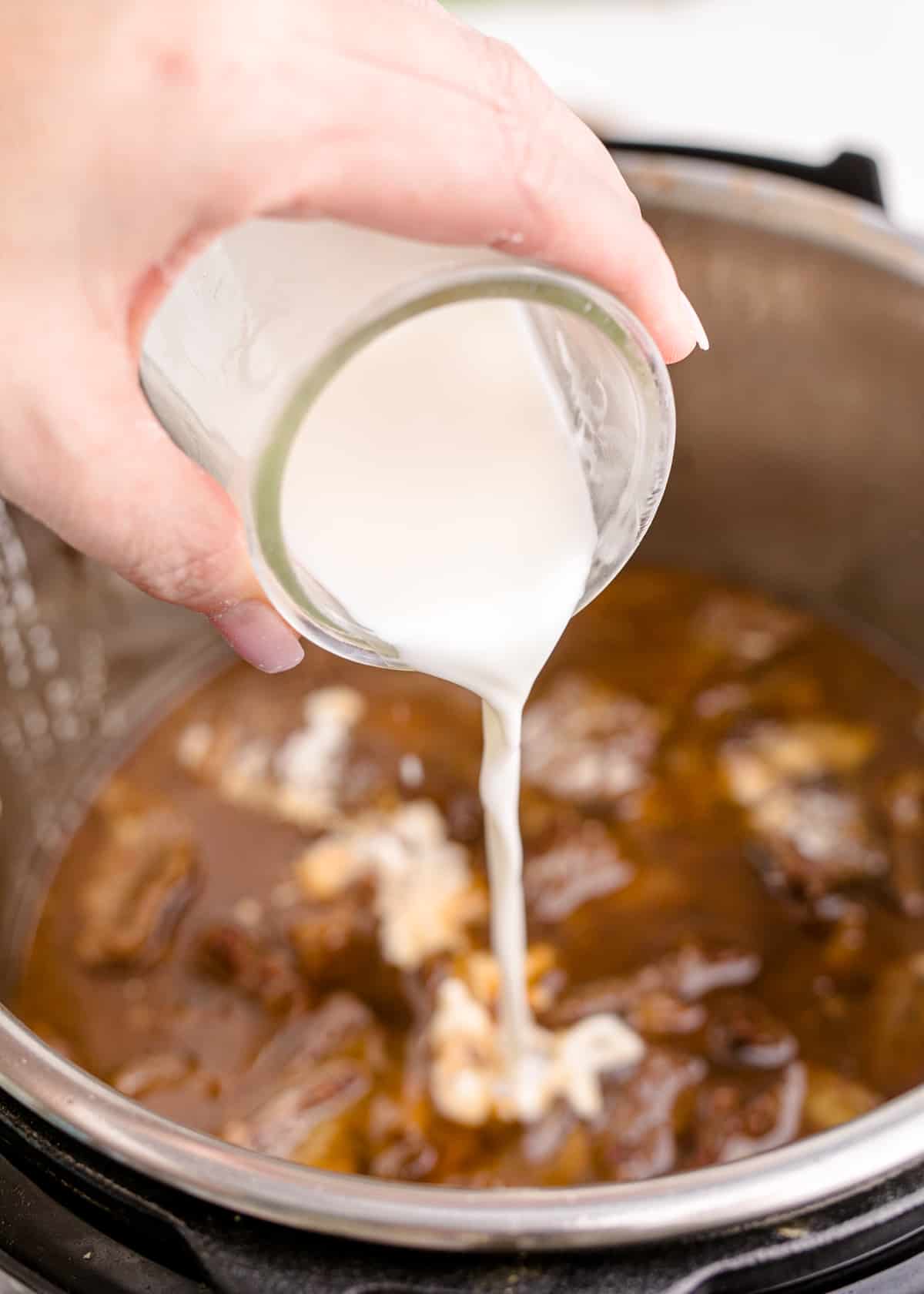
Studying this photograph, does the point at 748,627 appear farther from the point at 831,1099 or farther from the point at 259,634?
the point at 259,634

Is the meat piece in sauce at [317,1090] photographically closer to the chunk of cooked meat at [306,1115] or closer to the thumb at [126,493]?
the chunk of cooked meat at [306,1115]

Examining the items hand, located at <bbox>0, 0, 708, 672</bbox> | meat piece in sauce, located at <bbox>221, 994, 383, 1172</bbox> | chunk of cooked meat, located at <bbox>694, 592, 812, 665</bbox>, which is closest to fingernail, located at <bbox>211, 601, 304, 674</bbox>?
hand, located at <bbox>0, 0, 708, 672</bbox>

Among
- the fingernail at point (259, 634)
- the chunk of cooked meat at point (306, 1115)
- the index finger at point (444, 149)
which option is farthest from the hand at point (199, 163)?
the chunk of cooked meat at point (306, 1115)

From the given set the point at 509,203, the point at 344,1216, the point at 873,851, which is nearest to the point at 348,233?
the point at 509,203

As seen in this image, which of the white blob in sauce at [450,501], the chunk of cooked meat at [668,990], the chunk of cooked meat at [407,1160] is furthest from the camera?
the chunk of cooked meat at [668,990]

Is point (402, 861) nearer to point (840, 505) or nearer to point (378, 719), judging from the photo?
point (378, 719)

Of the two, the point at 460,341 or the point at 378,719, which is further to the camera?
the point at 378,719

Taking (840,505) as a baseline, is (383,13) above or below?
above
